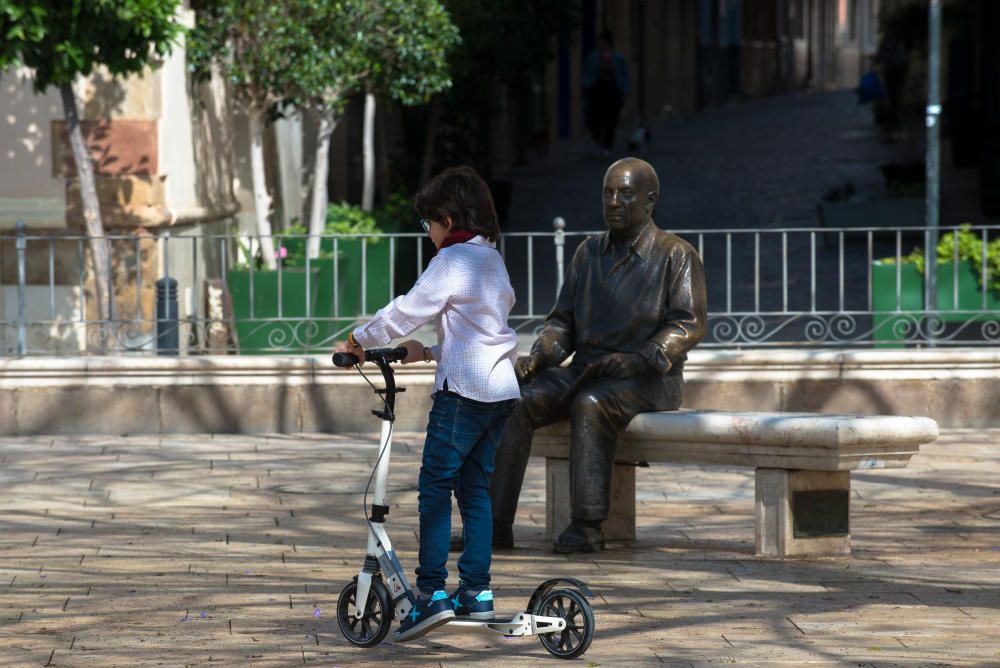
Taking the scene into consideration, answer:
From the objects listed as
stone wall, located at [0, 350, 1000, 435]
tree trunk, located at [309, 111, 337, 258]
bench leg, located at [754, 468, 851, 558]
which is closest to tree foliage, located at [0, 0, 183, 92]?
stone wall, located at [0, 350, 1000, 435]

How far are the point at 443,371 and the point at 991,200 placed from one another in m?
16.6

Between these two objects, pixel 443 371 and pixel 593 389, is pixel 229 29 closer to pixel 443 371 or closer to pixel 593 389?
pixel 593 389

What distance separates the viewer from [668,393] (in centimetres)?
810

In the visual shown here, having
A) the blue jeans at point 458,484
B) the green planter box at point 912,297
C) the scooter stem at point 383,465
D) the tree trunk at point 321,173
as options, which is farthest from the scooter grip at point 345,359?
the tree trunk at point 321,173

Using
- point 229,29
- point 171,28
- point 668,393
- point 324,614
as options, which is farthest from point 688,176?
point 324,614

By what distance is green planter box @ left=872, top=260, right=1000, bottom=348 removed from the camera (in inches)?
478

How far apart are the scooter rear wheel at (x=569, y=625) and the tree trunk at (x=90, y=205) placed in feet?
20.7

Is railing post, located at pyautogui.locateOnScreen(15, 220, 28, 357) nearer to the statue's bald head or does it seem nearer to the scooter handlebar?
the statue's bald head

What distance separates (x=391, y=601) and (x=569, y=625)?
1.83 ft

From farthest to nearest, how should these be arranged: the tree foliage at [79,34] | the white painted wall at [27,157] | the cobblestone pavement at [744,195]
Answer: the cobblestone pavement at [744,195]
the white painted wall at [27,157]
the tree foliage at [79,34]

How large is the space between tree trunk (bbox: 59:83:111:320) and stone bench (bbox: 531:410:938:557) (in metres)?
4.81

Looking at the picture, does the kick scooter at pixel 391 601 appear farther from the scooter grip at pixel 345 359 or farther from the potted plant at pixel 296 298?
the potted plant at pixel 296 298

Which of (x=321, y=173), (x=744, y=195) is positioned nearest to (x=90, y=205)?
(x=321, y=173)

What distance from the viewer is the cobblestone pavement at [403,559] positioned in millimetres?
6098
